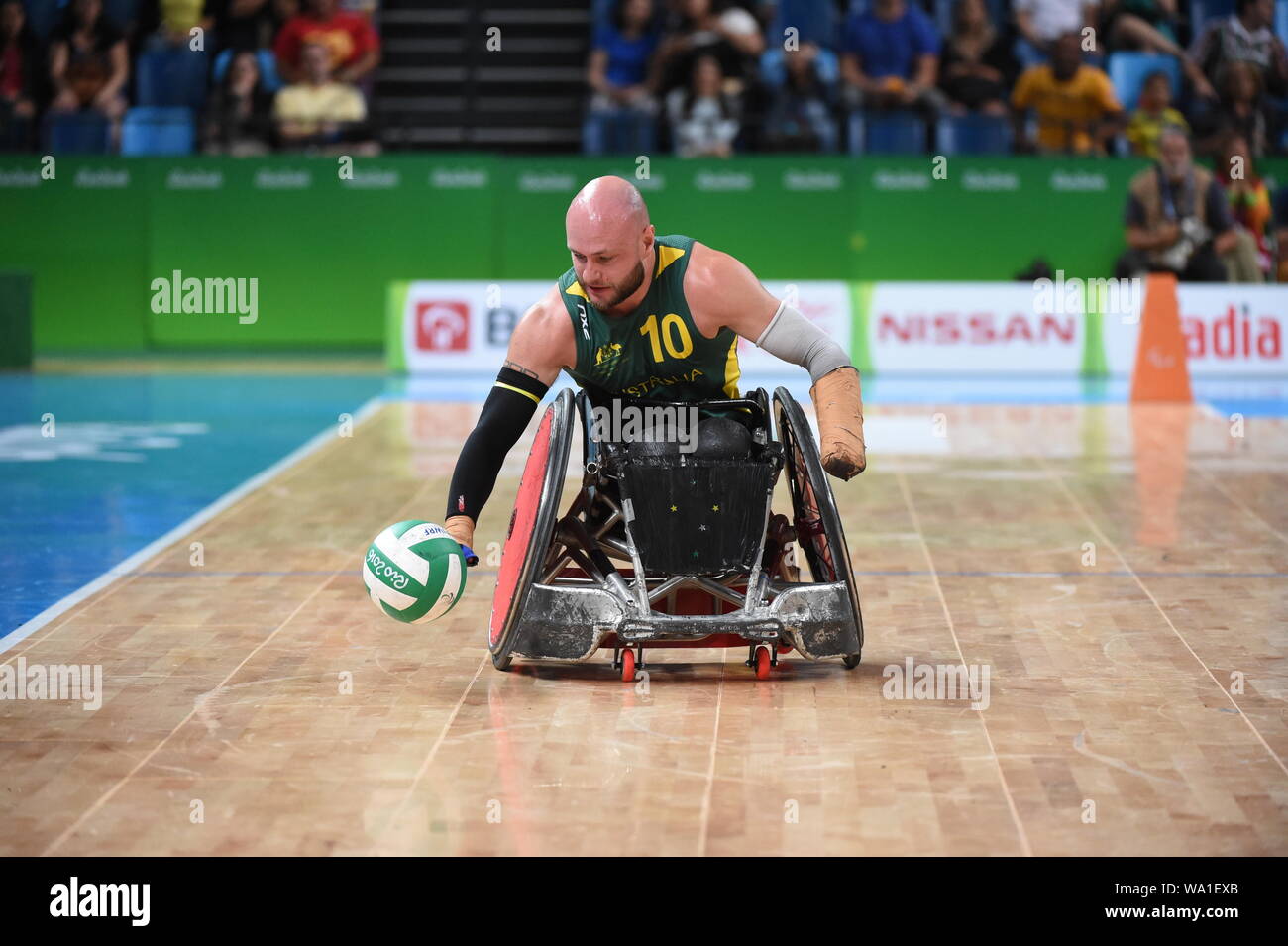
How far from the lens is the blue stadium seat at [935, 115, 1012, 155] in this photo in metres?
19.7

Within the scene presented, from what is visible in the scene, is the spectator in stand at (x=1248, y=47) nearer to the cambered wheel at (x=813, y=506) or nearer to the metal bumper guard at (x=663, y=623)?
the cambered wheel at (x=813, y=506)

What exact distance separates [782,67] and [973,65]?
Result: 6.85 ft

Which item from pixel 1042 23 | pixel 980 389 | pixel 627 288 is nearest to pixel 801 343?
pixel 627 288

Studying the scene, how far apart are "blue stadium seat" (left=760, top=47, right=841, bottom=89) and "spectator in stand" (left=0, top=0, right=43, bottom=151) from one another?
8076 mm

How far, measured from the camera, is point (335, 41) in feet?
66.5

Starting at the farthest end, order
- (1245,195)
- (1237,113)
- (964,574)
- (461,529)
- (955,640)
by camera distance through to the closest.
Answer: (1237,113) → (1245,195) → (964,574) → (955,640) → (461,529)

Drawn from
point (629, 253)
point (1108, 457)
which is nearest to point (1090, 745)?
point (629, 253)

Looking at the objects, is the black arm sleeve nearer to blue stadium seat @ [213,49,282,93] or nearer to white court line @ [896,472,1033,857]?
white court line @ [896,472,1033,857]

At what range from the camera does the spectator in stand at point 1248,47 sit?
19.8 meters

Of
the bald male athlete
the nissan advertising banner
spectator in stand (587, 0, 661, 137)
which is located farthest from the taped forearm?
spectator in stand (587, 0, 661, 137)

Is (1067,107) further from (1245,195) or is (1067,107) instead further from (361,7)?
(361,7)

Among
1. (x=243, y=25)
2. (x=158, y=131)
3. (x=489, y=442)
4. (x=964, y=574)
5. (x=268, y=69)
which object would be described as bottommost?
(x=964, y=574)

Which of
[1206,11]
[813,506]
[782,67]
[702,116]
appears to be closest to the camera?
[813,506]
